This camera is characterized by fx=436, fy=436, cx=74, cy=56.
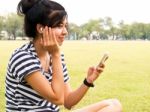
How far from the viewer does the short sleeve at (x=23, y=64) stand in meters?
3.06

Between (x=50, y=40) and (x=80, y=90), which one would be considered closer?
(x=50, y=40)

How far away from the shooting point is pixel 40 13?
3.04 meters

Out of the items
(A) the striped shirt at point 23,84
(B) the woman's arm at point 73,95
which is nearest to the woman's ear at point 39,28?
(A) the striped shirt at point 23,84

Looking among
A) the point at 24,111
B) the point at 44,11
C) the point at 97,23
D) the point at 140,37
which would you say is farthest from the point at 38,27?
the point at 97,23

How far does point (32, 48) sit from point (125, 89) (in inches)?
275

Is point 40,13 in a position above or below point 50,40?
above

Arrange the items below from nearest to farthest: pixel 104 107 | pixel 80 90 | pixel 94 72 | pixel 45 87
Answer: pixel 45 87 < pixel 94 72 < pixel 80 90 < pixel 104 107

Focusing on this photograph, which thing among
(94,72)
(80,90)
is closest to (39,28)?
(94,72)

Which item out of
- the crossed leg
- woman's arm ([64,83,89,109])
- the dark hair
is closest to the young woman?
the dark hair

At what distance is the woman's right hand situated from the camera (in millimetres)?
3015

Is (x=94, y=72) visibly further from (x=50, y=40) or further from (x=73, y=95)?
(x=50, y=40)

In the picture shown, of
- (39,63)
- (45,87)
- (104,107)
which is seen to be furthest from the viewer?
(104,107)

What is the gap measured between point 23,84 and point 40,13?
20.8 inches

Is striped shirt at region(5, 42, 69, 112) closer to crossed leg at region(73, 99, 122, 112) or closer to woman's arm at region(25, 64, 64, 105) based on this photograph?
woman's arm at region(25, 64, 64, 105)
